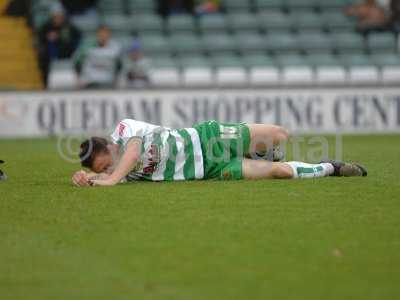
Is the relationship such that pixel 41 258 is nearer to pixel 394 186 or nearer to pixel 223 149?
pixel 223 149

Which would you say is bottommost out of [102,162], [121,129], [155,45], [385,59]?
[385,59]

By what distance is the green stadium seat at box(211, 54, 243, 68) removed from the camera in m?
22.5

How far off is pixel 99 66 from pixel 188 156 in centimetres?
1066

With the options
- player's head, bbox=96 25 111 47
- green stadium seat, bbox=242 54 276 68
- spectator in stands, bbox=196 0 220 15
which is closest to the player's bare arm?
player's head, bbox=96 25 111 47

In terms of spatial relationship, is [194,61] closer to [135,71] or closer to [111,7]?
[135,71]

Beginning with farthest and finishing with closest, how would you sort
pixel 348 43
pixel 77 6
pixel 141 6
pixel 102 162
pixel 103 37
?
pixel 141 6
pixel 348 43
pixel 77 6
pixel 103 37
pixel 102 162

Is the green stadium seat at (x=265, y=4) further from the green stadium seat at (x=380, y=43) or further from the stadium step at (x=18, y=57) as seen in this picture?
the stadium step at (x=18, y=57)


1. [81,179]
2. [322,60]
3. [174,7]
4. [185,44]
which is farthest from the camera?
[174,7]

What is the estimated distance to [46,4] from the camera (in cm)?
2316

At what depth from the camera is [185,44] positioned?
23172mm

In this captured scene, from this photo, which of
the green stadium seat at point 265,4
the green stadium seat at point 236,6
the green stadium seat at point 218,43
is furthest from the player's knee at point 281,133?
the green stadium seat at point 265,4

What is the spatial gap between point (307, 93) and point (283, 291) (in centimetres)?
1531

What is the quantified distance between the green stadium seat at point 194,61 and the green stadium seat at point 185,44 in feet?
0.68

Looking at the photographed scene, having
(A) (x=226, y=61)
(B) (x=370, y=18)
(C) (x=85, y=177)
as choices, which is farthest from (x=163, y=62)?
(C) (x=85, y=177)
